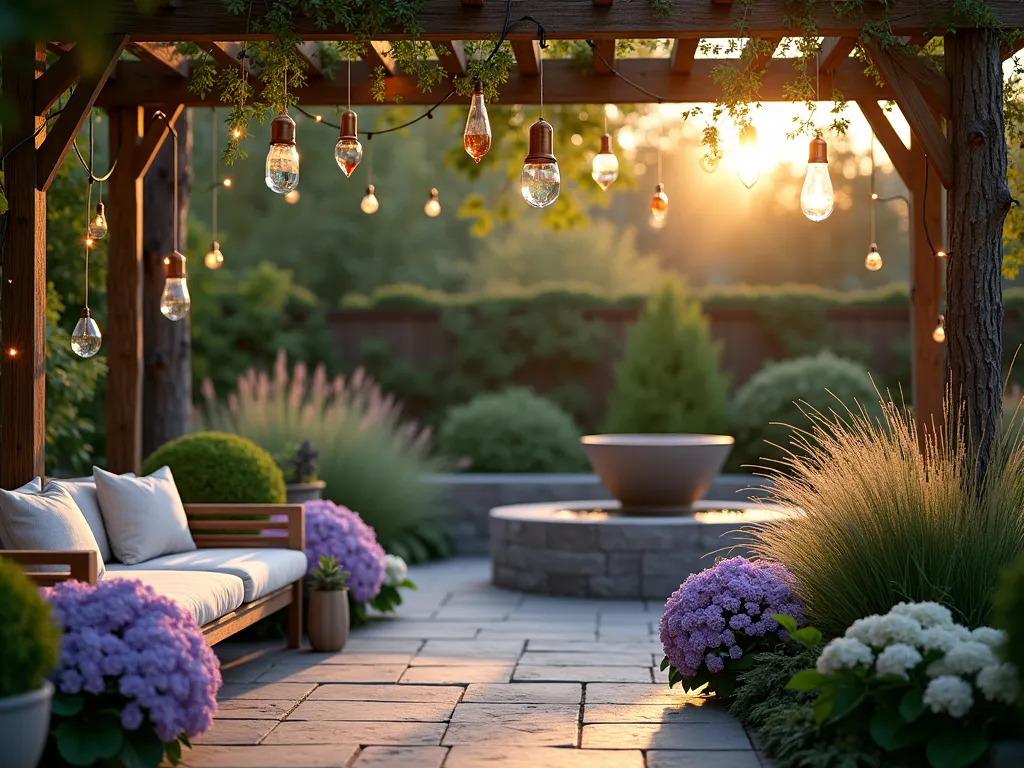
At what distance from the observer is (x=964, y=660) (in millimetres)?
3191

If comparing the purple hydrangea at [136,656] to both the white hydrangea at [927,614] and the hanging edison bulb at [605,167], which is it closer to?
the white hydrangea at [927,614]

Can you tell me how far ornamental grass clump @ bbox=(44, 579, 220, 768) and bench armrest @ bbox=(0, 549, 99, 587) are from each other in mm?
356

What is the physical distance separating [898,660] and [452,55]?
331 cm

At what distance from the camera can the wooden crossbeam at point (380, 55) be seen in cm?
522

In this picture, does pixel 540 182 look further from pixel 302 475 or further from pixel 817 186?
pixel 302 475

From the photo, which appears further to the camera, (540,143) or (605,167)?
(605,167)

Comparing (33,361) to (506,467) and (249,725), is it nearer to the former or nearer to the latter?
(249,725)

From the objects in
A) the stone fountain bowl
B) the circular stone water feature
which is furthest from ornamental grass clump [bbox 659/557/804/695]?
the stone fountain bowl

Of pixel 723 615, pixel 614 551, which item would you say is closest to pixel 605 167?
pixel 723 615

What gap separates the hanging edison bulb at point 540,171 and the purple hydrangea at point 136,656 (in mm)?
1845

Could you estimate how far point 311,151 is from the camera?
2097cm

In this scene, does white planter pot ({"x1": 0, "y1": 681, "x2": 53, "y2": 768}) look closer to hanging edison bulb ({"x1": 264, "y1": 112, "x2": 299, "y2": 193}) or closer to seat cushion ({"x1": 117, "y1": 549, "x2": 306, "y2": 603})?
seat cushion ({"x1": 117, "y1": 549, "x2": 306, "y2": 603})

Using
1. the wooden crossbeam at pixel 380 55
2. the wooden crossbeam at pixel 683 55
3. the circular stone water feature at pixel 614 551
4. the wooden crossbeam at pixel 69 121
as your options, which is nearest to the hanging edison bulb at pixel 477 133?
the wooden crossbeam at pixel 380 55

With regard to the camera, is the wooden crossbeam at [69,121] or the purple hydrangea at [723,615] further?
the wooden crossbeam at [69,121]
